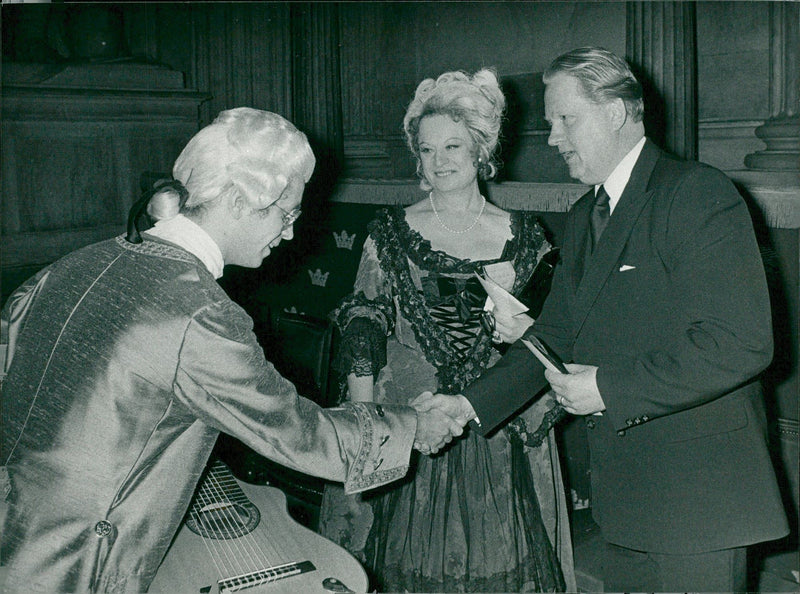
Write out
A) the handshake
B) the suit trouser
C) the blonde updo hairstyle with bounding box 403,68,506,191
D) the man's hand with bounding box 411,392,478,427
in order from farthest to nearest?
the blonde updo hairstyle with bounding box 403,68,506,191, the man's hand with bounding box 411,392,478,427, the handshake, the suit trouser

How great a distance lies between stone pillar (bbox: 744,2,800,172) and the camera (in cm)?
342

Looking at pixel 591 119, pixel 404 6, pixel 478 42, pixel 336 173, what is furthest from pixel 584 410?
pixel 404 6

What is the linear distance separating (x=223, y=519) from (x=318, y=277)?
304cm

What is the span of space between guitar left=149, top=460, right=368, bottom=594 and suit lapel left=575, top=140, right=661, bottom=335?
853 millimetres

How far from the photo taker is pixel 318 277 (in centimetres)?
479

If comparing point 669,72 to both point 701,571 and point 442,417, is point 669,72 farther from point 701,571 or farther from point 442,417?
point 701,571

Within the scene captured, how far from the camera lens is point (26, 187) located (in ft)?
14.8

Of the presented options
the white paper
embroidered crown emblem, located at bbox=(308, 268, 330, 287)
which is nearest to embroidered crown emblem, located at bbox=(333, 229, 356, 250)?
embroidered crown emblem, located at bbox=(308, 268, 330, 287)

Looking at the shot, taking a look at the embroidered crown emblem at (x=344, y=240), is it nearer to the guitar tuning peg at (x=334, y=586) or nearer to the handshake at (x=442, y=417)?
the handshake at (x=442, y=417)

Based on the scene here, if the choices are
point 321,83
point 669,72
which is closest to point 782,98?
point 669,72

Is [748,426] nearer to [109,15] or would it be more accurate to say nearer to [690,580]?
[690,580]

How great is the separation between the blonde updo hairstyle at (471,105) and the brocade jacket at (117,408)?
53.4 inches

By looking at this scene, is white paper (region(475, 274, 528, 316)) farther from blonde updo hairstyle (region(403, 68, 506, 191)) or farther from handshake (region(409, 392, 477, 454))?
blonde updo hairstyle (region(403, 68, 506, 191))

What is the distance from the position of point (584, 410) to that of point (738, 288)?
1.52ft
